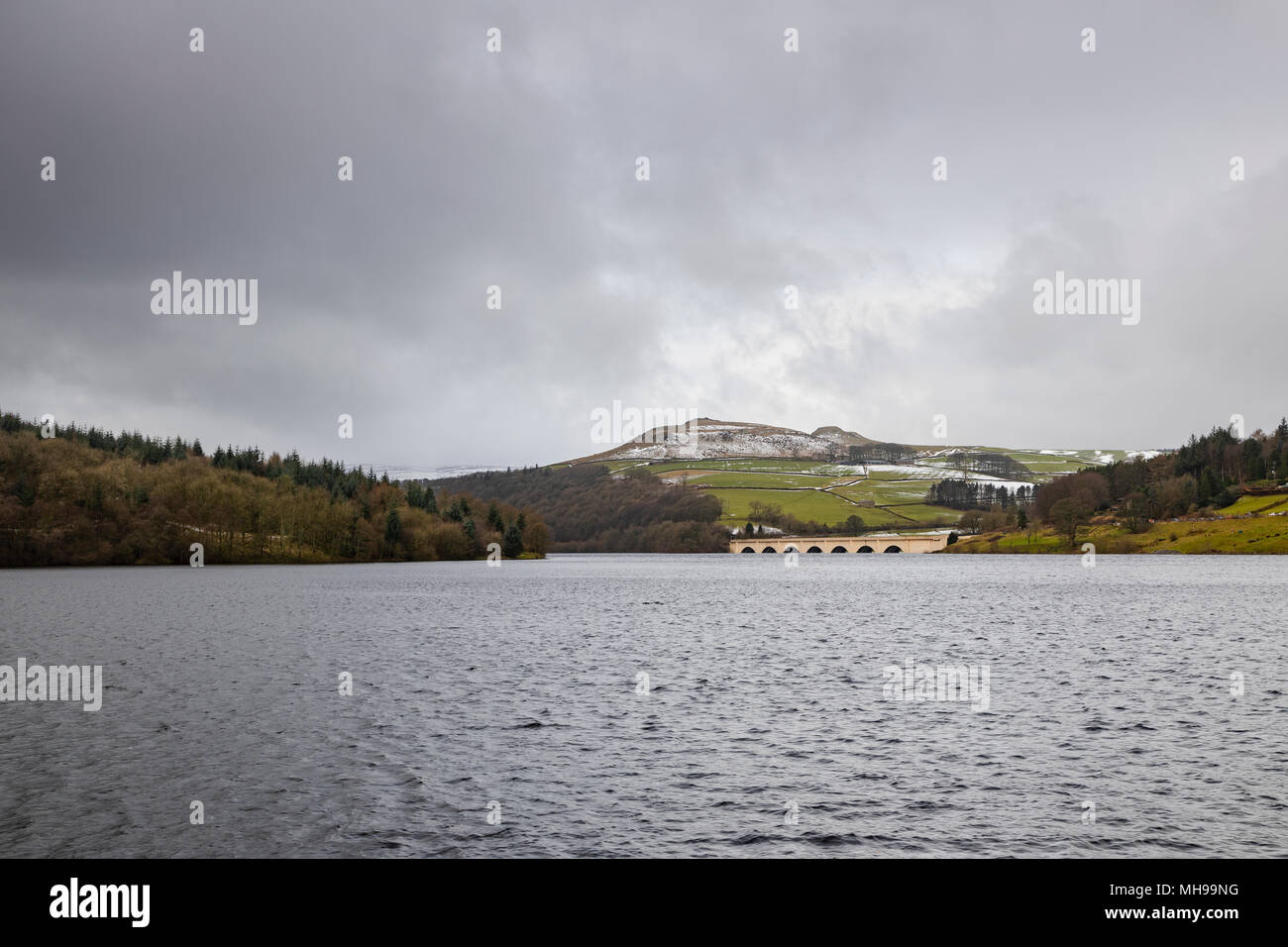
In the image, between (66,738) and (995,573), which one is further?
(995,573)

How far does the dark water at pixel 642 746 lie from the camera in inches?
770

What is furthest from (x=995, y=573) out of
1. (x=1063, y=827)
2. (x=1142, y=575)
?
(x=1063, y=827)

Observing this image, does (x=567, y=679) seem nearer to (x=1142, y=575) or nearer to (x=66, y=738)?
(x=66, y=738)

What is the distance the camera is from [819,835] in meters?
19.6

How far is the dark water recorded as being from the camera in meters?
19.6

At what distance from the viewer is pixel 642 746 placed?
28.0 meters

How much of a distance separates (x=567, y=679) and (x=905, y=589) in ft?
316
